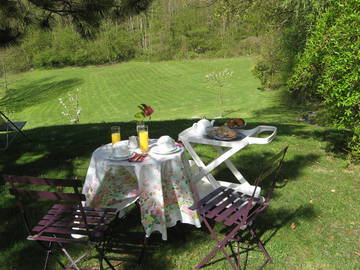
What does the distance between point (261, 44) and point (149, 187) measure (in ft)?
77.1

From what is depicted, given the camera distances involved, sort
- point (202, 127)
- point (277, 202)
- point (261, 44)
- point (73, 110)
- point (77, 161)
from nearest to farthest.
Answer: point (202, 127), point (277, 202), point (77, 161), point (73, 110), point (261, 44)

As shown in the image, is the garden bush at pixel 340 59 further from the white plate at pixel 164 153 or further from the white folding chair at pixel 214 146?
the white plate at pixel 164 153

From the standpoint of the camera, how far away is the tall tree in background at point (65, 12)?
16.7ft

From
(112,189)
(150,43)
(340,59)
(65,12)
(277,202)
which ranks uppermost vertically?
(65,12)

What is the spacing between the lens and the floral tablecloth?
111 inches

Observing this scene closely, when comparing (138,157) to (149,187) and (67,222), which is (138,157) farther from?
(67,222)

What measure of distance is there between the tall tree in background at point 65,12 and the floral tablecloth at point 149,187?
3.12m

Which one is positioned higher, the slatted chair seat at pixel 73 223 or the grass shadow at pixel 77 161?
the slatted chair seat at pixel 73 223

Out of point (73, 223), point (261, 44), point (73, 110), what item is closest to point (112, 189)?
point (73, 223)

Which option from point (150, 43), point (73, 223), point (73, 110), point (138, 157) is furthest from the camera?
point (150, 43)

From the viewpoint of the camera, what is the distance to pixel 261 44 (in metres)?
24.0

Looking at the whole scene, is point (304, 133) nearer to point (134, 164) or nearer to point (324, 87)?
point (324, 87)

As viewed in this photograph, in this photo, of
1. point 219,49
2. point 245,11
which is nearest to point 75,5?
point 245,11

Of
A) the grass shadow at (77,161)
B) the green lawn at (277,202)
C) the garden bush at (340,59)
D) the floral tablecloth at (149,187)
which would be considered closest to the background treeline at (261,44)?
the garden bush at (340,59)
